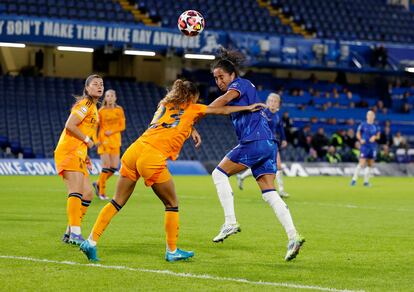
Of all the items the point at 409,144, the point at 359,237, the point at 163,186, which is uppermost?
the point at 163,186

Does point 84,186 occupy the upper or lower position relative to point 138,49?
upper

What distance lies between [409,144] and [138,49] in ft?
45.9

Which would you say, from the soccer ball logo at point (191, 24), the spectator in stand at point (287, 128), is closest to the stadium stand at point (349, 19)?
the spectator in stand at point (287, 128)

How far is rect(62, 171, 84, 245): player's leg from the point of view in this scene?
39.3 feet

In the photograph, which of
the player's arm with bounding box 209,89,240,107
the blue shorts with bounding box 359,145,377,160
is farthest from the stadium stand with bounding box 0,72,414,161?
the player's arm with bounding box 209,89,240,107

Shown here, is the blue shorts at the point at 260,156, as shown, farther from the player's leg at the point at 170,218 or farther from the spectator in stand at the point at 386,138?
the spectator in stand at the point at 386,138

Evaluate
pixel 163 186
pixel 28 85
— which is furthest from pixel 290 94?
pixel 163 186

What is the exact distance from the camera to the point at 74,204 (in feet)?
40.0

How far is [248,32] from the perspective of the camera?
4447 centimetres

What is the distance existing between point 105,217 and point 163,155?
94 centimetres

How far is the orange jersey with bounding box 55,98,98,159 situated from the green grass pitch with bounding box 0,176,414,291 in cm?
120

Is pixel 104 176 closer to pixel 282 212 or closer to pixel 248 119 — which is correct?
pixel 248 119

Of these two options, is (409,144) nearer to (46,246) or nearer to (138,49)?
(138,49)

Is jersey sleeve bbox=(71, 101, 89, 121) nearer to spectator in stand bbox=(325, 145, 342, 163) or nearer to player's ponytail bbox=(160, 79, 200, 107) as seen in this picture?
player's ponytail bbox=(160, 79, 200, 107)
